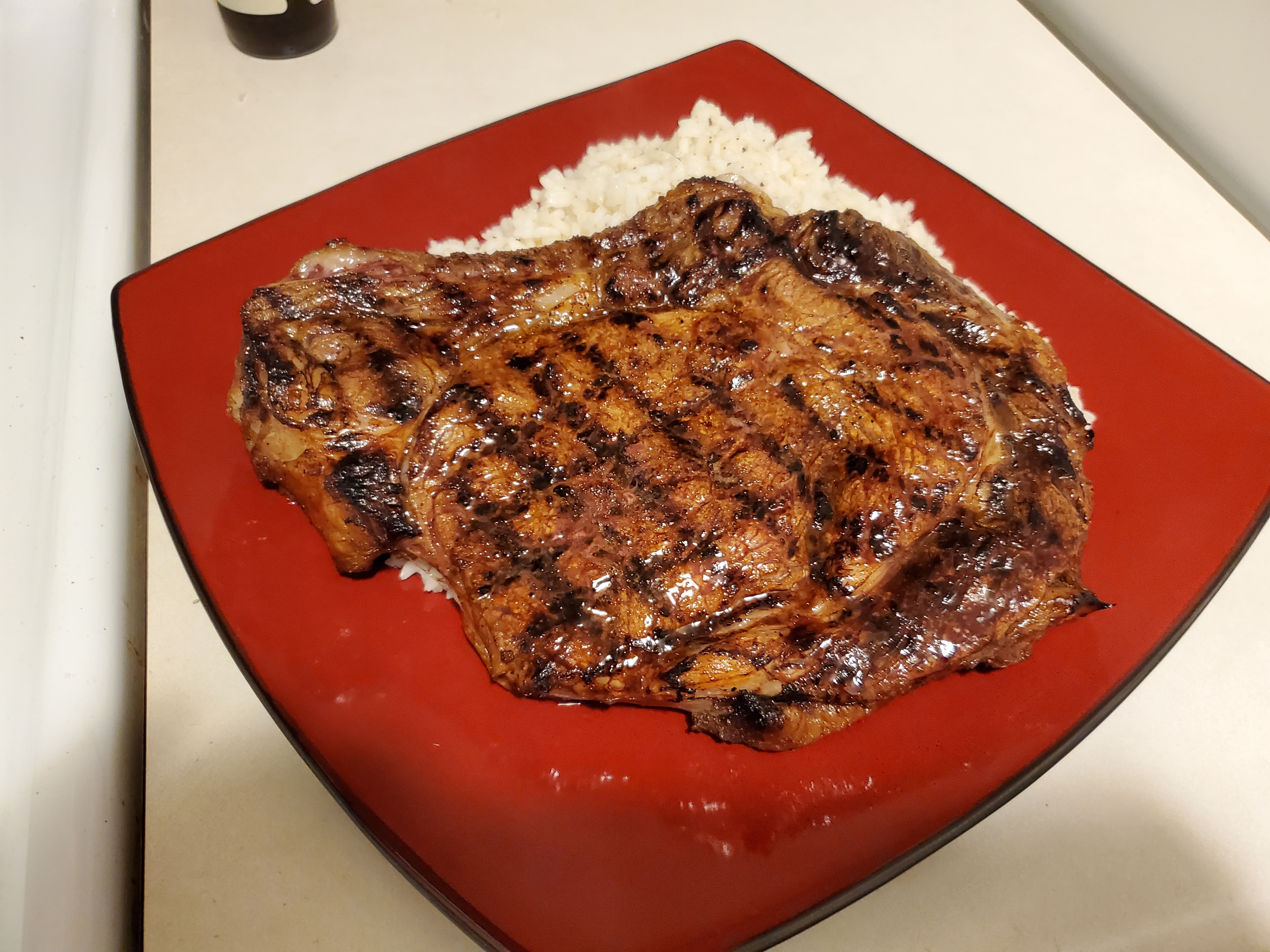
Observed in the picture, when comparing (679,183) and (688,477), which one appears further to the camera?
(679,183)

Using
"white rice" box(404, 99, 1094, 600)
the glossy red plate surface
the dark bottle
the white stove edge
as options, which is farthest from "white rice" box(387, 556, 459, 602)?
the dark bottle

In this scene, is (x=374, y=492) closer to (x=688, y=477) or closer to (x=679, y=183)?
(x=688, y=477)

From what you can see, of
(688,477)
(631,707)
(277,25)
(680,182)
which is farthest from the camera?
(277,25)

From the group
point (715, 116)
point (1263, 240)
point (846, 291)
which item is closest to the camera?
point (846, 291)

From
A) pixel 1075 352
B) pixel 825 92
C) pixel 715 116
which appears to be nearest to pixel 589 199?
pixel 715 116

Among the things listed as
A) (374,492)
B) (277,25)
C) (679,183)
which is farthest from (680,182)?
(277,25)

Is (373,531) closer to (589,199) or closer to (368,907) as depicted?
(368,907)

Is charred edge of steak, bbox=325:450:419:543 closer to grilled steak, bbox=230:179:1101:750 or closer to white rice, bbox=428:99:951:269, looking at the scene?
grilled steak, bbox=230:179:1101:750
